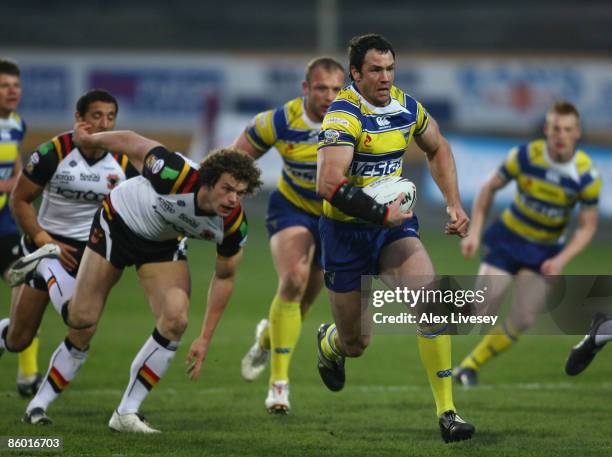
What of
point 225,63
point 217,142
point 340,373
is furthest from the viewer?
point 225,63

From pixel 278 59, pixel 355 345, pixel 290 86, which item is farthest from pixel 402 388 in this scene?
pixel 278 59

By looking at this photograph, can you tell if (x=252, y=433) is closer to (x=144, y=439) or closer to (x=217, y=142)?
(x=144, y=439)

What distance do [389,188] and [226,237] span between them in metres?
1.12

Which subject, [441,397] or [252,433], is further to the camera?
[252,433]

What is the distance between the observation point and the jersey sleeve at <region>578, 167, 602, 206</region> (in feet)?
32.4

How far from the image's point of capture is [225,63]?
82.5ft

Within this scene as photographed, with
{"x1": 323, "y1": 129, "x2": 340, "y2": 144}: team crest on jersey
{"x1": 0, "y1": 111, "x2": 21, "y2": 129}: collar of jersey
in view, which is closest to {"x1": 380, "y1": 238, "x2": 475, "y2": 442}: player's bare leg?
{"x1": 323, "y1": 129, "x2": 340, "y2": 144}: team crest on jersey

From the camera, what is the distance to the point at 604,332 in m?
7.82

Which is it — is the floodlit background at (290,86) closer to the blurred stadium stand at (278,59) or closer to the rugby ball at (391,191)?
the blurred stadium stand at (278,59)

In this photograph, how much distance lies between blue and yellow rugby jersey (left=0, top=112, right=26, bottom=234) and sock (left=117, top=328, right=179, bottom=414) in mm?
2965

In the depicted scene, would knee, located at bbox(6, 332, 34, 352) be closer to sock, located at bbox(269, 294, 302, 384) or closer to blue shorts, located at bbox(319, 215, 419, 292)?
sock, located at bbox(269, 294, 302, 384)

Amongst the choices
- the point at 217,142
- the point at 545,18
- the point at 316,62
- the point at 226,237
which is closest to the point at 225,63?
the point at 217,142

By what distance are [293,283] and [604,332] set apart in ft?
7.60

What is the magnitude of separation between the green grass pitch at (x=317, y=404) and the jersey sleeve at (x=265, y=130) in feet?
6.71
